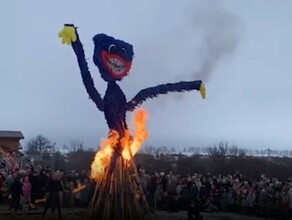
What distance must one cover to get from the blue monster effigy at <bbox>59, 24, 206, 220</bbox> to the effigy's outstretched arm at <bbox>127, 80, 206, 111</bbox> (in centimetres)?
3

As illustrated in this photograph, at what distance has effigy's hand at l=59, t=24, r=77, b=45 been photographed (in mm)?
15266

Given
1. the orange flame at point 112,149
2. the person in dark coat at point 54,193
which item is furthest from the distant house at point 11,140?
the orange flame at point 112,149

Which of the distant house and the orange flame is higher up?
the distant house

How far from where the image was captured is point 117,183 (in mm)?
15414

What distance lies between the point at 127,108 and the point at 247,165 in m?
34.5

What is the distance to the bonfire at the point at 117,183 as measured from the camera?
15312mm

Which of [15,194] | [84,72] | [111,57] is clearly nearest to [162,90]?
[111,57]

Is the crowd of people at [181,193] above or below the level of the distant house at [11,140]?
below

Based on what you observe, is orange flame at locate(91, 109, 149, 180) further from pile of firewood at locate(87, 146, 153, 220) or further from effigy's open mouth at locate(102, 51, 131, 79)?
effigy's open mouth at locate(102, 51, 131, 79)

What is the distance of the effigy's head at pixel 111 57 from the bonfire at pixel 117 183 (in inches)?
61.7

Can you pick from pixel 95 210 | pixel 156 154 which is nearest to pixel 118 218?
pixel 95 210

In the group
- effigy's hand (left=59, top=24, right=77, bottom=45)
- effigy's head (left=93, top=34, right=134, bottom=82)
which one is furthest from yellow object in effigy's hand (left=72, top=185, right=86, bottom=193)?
effigy's hand (left=59, top=24, right=77, bottom=45)

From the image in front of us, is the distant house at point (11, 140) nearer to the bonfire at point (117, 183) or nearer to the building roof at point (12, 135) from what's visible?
the building roof at point (12, 135)

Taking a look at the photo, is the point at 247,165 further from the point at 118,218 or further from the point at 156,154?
the point at 118,218
